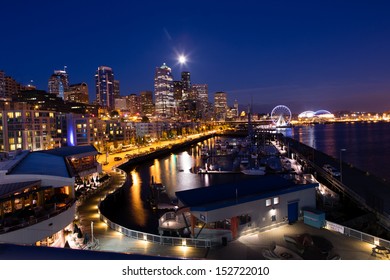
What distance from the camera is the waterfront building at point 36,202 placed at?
876 cm

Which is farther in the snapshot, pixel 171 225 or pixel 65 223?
pixel 171 225

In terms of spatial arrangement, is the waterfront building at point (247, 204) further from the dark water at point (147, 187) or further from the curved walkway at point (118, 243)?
the dark water at point (147, 187)

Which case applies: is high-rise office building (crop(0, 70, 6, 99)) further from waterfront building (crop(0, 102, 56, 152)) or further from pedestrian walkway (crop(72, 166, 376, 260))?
pedestrian walkway (crop(72, 166, 376, 260))

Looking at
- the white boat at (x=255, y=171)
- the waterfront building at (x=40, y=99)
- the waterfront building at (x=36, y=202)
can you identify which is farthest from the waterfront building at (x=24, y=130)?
the waterfront building at (x=40, y=99)

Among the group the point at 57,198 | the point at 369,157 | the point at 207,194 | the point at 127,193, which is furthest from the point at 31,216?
the point at 369,157

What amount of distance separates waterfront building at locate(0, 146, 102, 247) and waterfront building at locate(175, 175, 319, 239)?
159 inches

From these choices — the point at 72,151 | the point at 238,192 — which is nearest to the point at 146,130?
the point at 72,151

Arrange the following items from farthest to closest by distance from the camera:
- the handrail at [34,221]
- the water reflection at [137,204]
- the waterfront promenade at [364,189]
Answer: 1. the water reflection at [137,204]
2. the waterfront promenade at [364,189]
3. the handrail at [34,221]

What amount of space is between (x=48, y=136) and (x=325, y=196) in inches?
1279

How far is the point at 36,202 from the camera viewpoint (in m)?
11.3

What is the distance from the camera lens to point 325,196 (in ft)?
56.3

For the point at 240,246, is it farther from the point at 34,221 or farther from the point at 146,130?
the point at 146,130

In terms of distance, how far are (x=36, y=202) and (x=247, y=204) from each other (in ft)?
24.7
